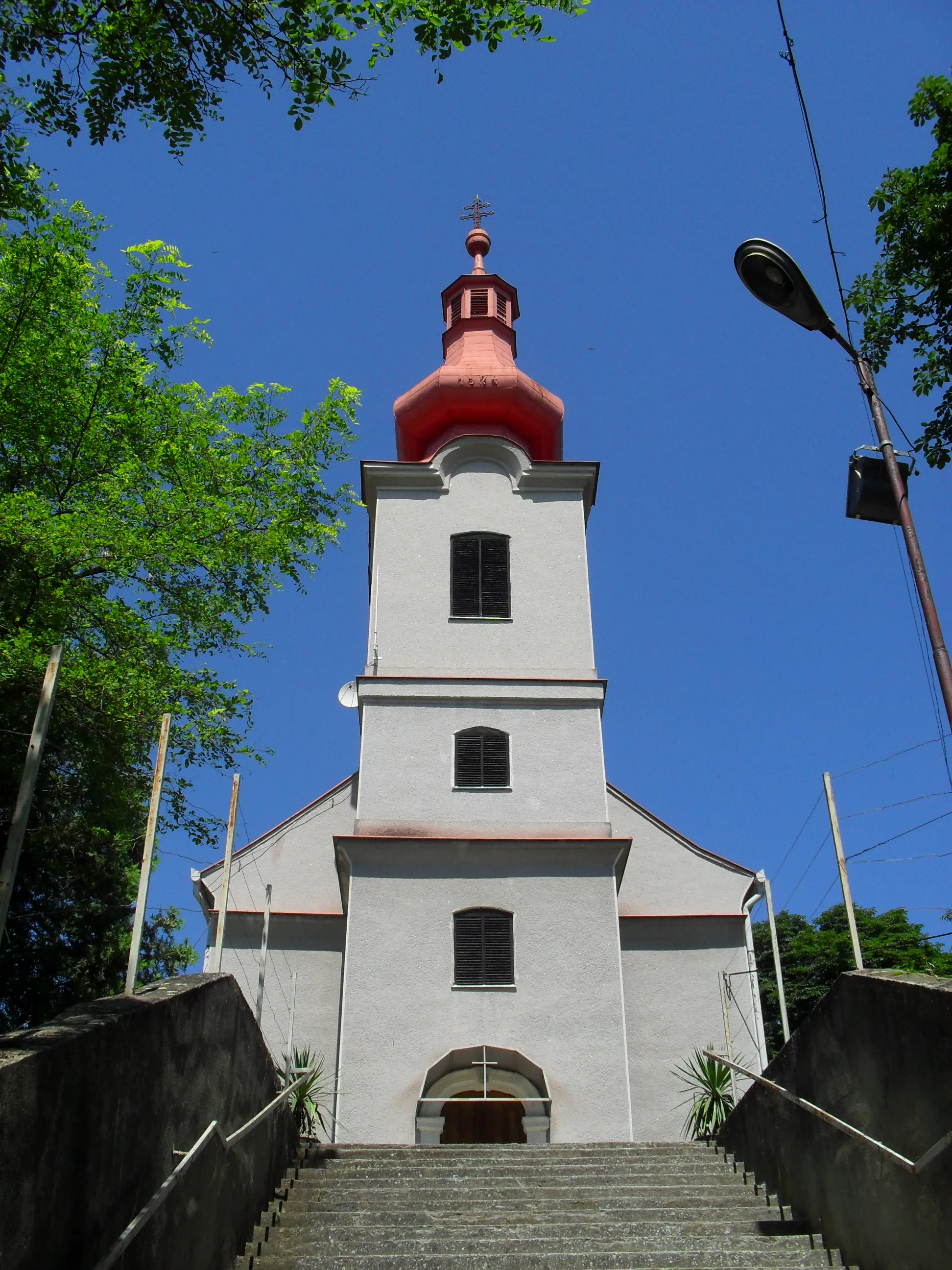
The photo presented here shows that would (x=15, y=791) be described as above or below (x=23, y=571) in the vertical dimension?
below

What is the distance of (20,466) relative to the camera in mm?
14531

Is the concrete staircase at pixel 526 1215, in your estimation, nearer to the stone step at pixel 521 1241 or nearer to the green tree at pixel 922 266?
the stone step at pixel 521 1241

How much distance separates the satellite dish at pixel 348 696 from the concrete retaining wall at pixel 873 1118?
13269 mm

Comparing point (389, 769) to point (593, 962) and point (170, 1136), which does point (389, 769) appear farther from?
point (170, 1136)

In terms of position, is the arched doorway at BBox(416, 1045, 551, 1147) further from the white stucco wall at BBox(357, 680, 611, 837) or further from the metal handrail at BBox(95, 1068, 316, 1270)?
the metal handrail at BBox(95, 1068, 316, 1270)

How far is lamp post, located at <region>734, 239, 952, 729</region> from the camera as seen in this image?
7.78 m

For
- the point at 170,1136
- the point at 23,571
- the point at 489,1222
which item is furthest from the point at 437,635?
the point at 170,1136

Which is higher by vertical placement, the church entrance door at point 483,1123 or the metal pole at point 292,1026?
the metal pole at point 292,1026

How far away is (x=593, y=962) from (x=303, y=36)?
1260 centimetres

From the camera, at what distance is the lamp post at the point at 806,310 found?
25.5ft

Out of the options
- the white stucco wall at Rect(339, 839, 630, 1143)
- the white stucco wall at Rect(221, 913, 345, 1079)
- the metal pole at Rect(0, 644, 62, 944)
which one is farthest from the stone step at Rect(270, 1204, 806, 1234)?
the white stucco wall at Rect(221, 913, 345, 1079)

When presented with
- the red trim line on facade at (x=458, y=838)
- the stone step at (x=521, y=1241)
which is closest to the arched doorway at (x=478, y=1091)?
the red trim line on facade at (x=458, y=838)

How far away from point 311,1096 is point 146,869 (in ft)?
26.2

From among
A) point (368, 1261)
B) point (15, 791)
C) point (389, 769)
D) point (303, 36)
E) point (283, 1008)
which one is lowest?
point (368, 1261)
